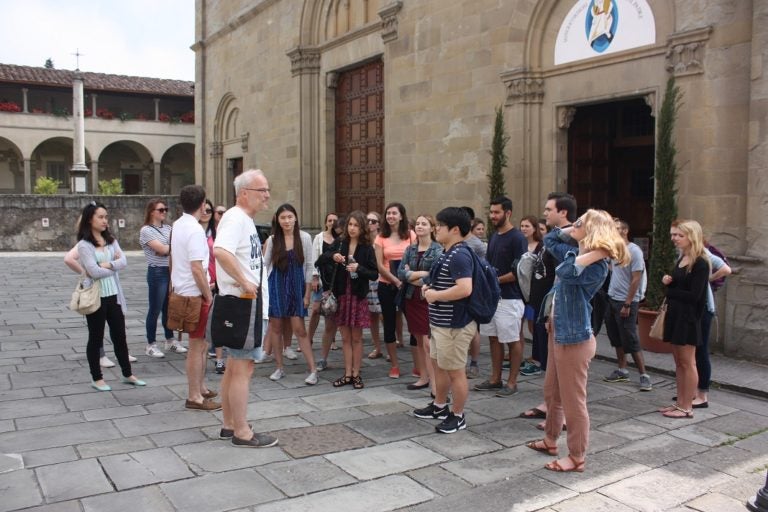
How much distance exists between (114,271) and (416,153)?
24.7 feet

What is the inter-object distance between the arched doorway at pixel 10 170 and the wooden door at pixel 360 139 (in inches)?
1263

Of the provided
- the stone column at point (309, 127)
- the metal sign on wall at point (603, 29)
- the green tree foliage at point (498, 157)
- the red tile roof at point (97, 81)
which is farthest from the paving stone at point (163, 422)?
the red tile roof at point (97, 81)

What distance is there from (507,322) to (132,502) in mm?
3834

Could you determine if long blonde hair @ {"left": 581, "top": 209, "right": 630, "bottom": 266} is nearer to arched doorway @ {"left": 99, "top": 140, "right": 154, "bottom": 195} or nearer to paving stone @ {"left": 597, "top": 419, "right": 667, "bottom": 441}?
paving stone @ {"left": 597, "top": 419, "right": 667, "bottom": 441}

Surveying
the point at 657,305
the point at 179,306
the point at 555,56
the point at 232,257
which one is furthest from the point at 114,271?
the point at 555,56

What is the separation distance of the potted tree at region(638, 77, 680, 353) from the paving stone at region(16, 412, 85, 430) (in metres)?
6.33

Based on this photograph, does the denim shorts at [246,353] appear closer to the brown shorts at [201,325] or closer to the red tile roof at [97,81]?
the brown shorts at [201,325]

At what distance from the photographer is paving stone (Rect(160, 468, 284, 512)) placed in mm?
4082

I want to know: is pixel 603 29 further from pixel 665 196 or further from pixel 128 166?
pixel 128 166

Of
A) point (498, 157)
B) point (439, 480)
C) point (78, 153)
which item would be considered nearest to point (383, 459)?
point (439, 480)

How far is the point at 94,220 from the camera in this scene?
661cm

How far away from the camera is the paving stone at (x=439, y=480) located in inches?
173

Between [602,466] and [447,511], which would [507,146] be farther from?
[447,511]

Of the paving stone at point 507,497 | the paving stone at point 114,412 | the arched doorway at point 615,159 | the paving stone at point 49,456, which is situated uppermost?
the arched doorway at point 615,159
